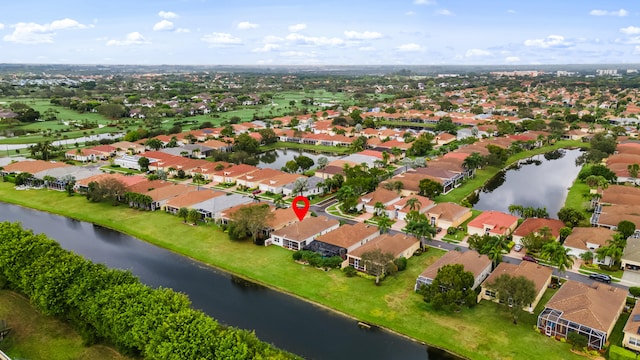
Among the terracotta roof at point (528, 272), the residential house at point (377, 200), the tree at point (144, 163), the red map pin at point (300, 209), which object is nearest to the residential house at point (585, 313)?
the terracotta roof at point (528, 272)

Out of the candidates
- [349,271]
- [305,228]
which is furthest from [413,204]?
[349,271]

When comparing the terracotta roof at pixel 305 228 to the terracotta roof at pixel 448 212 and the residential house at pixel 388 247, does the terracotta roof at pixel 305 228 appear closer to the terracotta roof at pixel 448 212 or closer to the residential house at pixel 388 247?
the residential house at pixel 388 247

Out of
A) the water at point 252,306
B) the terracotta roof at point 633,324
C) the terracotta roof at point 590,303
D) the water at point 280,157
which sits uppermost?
the terracotta roof at point 590,303

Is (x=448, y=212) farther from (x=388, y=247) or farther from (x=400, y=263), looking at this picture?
(x=400, y=263)

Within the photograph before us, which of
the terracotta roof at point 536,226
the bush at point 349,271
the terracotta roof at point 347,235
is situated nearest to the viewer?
the bush at point 349,271

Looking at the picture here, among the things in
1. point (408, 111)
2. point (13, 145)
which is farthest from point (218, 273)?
point (408, 111)

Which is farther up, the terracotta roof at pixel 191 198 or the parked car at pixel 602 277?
the terracotta roof at pixel 191 198
